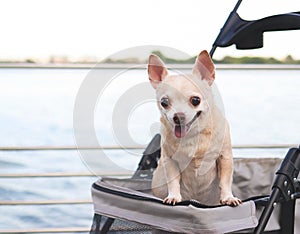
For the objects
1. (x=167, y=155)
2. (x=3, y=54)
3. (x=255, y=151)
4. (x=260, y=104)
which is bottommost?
(x=255, y=151)

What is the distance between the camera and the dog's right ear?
1206 millimetres

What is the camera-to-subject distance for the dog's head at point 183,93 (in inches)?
45.4

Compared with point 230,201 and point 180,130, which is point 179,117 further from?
point 230,201

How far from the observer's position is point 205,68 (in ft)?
3.91

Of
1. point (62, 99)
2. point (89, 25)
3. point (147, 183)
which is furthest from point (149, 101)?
point (62, 99)

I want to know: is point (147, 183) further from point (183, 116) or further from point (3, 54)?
point (3, 54)

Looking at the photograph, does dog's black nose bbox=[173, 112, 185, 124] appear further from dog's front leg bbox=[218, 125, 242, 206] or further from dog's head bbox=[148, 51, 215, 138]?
dog's front leg bbox=[218, 125, 242, 206]

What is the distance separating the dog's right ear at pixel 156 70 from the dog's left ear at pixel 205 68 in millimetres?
61

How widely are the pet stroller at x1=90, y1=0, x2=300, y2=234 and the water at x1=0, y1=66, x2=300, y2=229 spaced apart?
959 millimetres

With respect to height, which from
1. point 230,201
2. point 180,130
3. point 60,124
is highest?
point 180,130

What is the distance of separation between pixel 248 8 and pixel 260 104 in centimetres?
62

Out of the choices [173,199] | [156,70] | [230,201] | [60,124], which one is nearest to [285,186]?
[230,201]

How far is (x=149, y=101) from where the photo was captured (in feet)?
4.14

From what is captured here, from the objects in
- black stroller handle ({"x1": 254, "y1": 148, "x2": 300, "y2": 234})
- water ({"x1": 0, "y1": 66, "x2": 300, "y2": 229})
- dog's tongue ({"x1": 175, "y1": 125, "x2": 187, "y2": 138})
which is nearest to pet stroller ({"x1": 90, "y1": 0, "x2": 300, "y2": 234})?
black stroller handle ({"x1": 254, "y1": 148, "x2": 300, "y2": 234})
